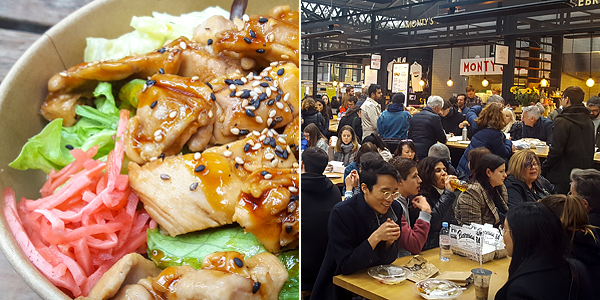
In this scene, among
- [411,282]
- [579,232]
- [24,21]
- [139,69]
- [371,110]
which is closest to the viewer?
[579,232]

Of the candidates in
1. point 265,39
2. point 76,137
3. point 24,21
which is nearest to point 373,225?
point 265,39

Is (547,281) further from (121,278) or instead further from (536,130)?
(121,278)

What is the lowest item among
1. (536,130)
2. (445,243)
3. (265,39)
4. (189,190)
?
(445,243)

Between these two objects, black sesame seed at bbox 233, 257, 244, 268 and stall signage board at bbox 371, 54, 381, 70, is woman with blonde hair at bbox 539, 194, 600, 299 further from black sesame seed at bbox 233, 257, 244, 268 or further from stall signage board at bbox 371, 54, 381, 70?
black sesame seed at bbox 233, 257, 244, 268

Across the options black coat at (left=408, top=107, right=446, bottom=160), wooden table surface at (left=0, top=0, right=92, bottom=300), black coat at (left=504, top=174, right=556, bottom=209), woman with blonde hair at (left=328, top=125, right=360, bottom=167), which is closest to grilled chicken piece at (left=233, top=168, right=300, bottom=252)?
woman with blonde hair at (left=328, top=125, right=360, bottom=167)

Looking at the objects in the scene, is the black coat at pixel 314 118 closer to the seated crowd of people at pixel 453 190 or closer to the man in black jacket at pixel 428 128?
the seated crowd of people at pixel 453 190

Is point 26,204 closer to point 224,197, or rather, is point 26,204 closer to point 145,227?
point 145,227

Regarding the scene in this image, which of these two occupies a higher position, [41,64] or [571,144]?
[41,64]

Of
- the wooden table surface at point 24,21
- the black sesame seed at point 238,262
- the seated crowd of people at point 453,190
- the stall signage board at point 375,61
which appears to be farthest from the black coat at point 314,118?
the wooden table surface at point 24,21
